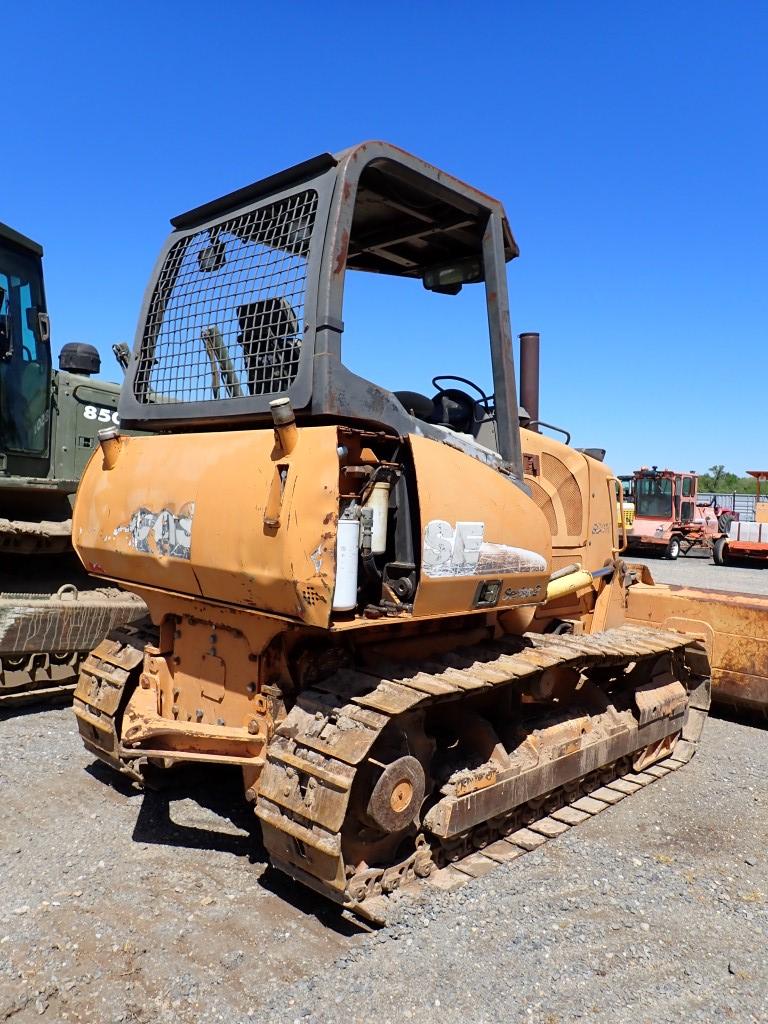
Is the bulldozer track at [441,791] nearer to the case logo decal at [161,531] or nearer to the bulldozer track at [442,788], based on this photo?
the bulldozer track at [442,788]

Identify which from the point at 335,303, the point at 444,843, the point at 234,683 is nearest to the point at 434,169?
the point at 335,303

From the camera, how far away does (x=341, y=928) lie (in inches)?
135

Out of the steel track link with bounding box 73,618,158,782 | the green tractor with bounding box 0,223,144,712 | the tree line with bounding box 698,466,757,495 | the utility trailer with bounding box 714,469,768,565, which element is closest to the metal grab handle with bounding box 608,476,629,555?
the steel track link with bounding box 73,618,158,782

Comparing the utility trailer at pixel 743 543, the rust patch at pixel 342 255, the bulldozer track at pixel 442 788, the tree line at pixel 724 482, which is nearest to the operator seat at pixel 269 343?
the rust patch at pixel 342 255

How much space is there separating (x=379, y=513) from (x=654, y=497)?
75.4 ft

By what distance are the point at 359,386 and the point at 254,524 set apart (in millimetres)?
731

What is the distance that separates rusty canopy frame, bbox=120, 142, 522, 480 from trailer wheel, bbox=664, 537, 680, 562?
21530 millimetres

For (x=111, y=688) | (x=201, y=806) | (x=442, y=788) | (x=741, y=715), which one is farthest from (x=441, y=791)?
(x=741, y=715)

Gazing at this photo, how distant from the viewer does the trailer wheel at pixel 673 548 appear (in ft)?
81.0

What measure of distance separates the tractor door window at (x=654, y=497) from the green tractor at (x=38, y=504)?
65.8 feet

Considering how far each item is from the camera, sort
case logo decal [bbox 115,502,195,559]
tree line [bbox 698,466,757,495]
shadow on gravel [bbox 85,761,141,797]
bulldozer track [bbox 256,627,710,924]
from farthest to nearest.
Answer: tree line [bbox 698,466,757,495], shadow on gravel [bbox 85,761,141,797], case logo decal [bbox 115,502,195,559], bulldozer track [bbox 256,627,710,924]

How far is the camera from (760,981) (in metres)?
3.24

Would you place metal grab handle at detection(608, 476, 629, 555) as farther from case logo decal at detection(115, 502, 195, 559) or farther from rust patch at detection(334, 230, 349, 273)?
case logo decal at detection(115, 502, 195, 559)

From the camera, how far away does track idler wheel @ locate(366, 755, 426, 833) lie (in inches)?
134
